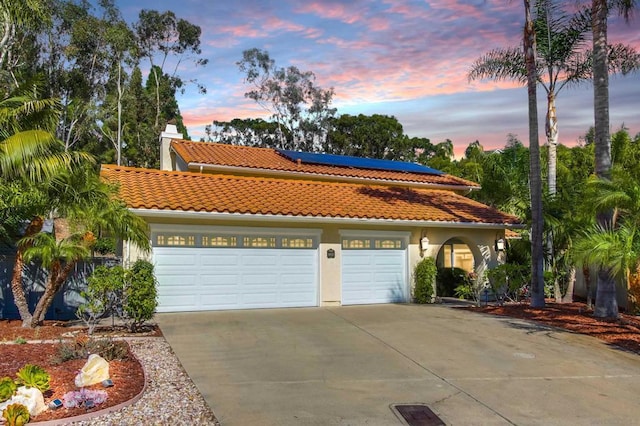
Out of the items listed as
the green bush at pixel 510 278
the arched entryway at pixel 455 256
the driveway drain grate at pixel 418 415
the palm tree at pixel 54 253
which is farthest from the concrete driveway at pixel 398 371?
the arched entryway at pixel 455 256

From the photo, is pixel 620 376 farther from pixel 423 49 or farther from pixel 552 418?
pixel 423 49

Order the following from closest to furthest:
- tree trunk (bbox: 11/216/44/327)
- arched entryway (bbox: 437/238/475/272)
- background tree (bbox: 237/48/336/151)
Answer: tree trunk (bbox: 11/216/44/327), arched entryway (bbox: 437/238/475/272), background tree (bbox: 237/48/336/151)

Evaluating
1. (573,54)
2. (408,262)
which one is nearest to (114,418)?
(408,262)

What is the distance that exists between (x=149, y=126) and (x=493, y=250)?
33.1 m

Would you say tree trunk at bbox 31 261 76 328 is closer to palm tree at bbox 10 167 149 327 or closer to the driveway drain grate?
palm tree at bbox 10 167 149 327

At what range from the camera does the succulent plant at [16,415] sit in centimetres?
495

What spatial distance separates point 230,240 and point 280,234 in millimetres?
1488

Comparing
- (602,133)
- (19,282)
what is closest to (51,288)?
(19,282)

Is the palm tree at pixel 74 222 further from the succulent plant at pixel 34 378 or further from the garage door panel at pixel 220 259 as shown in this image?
the succulent plant at pixel 34 378

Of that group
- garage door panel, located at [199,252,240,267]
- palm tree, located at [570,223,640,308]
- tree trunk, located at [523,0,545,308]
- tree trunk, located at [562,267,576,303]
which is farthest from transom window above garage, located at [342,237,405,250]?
palm tree, located at [570,223,640,308]

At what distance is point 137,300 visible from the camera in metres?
10.9

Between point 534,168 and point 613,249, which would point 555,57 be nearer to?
point 534,168

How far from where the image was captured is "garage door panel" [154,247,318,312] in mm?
13414

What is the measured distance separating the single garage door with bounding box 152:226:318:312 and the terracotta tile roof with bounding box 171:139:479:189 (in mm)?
5085
